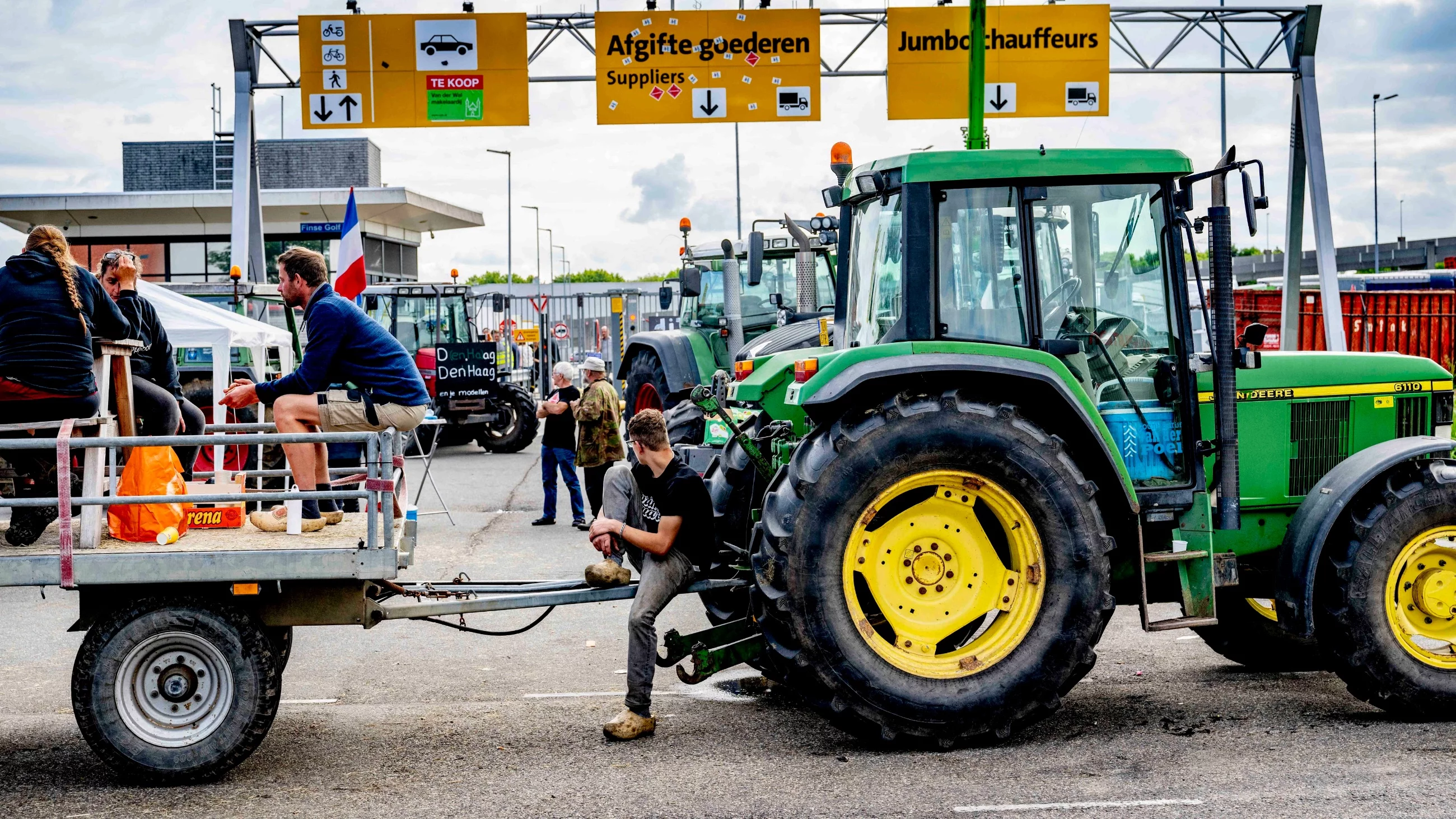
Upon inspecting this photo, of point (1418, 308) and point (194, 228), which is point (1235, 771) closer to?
point (1418, 308)

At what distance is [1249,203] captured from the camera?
5352mm

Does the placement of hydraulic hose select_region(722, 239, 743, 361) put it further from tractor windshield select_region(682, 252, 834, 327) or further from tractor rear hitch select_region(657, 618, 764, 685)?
tractor rear hitch select_region(657, 618, 764, 685)

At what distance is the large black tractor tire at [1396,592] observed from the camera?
19.1 ft

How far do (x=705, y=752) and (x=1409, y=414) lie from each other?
3798 mm

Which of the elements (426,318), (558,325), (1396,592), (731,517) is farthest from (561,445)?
(558,325)

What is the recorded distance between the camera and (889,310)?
6.05 meters

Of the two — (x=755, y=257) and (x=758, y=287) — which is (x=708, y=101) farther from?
(x=755, y=257)

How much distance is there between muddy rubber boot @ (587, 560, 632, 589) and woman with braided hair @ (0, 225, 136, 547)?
2.42 meters

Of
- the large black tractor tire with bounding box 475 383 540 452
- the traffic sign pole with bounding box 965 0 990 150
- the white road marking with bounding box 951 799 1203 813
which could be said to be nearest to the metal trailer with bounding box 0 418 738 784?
the white road marking with bounding box 951 799 1203 813

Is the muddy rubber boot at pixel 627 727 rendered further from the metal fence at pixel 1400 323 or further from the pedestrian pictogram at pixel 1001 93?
the pedestrian pictogram at pixel 1001 93

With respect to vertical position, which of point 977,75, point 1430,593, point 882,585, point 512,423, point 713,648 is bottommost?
point 713,648

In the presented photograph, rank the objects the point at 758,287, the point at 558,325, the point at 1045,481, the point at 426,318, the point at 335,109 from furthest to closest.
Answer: the point at 558,325, the point at 426,318, the point at 335,109, the point at 758,287, the point at 1045,481

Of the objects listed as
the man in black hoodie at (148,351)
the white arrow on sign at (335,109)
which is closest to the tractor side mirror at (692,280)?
the white arrow on sign at (335,109)

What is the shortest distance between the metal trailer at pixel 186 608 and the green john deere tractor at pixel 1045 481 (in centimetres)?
153
